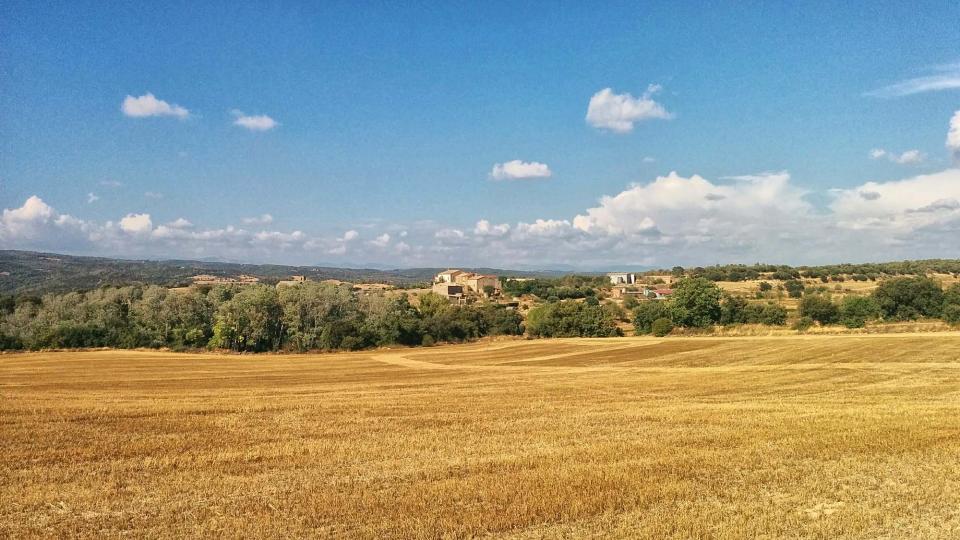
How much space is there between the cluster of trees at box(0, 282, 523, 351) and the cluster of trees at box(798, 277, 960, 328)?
39685 mm

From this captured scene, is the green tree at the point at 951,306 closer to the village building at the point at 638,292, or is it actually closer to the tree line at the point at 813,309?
the tree line at the point at 813,309

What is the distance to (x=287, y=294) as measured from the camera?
3371 inches

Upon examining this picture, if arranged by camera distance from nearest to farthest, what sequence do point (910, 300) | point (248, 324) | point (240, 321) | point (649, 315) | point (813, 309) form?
point (910, 300), point (813, 309), point (240, 321), point (248, 324), point (649, 315)

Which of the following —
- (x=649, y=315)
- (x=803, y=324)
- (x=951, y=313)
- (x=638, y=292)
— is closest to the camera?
(x=951, y=313)

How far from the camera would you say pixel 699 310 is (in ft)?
290

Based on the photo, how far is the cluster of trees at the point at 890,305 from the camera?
243 feet

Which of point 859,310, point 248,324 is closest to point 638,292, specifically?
point 859,310

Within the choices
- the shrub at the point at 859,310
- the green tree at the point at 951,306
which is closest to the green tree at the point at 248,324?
the shrub at the point at 859,310

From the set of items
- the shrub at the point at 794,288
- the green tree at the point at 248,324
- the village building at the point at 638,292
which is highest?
the shrub at the point at 794,288

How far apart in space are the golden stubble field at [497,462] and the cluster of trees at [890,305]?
5533cm

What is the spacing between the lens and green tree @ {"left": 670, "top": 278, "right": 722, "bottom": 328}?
8756 centimetres

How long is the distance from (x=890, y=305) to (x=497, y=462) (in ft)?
264

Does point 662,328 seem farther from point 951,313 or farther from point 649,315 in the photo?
point 951,313

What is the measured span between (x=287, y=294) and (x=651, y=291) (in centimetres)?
8735
